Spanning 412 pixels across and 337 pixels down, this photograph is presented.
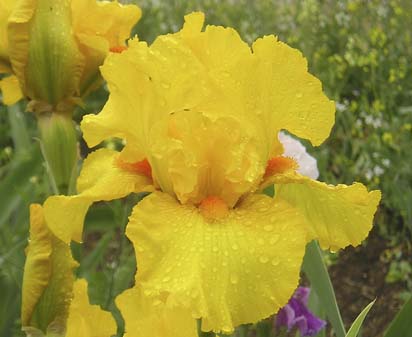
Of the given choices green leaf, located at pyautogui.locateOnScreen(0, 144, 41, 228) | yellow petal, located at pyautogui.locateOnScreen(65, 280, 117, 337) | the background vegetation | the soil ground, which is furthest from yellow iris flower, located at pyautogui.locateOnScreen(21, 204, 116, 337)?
the soil ground

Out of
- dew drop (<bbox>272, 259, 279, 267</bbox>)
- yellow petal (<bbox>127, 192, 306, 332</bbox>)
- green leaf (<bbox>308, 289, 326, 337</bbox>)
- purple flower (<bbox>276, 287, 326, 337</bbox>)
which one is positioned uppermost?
dew drop (<bbox>272, 259, 279, 267</bbox>)

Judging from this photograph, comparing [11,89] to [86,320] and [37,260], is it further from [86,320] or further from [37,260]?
[86,320]

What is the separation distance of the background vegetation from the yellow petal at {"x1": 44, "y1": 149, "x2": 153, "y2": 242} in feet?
2.21

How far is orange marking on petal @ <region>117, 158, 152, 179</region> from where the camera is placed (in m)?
0.92

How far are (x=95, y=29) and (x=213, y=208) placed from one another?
51 centimetres

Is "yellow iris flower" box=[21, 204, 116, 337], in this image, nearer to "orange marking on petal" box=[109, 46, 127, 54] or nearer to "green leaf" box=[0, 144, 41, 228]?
"orange marking on petal" box=[109, 46, 127, 54]

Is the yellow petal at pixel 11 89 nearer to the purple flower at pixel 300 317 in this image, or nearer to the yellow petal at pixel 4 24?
the yellow petal at pixel 4 24

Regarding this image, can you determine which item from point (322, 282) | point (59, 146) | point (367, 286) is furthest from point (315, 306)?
point (367, 286)

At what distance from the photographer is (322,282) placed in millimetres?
1137

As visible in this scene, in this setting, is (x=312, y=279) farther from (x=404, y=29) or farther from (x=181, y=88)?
(x=404, y=29)

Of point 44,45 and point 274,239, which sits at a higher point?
point 274,239

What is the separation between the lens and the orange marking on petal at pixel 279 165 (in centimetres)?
89

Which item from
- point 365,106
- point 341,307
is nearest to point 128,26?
point 341,307

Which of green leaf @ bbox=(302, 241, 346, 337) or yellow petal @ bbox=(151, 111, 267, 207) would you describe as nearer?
yellow petal @ bbox=(151, 111, 267, 207)
